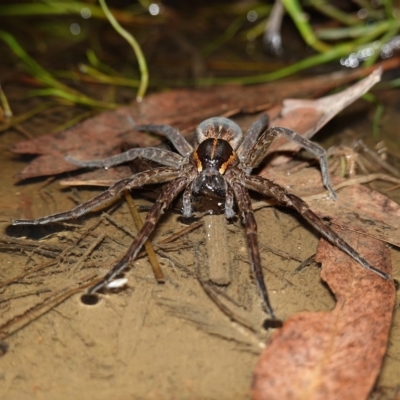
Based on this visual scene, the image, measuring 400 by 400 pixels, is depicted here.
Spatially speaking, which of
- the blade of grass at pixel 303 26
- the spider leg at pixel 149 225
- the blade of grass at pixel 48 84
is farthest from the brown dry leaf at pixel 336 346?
the blade of grass at pixel 303 26

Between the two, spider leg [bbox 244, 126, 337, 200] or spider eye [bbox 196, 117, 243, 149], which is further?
spider eye [bbox 196, 117, 243, 149]

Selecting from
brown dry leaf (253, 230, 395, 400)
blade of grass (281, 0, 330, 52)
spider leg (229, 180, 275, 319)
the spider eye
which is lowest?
brown dry leaf (253, 230, 395, 400)

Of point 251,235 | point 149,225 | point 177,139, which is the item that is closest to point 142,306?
point 149,225

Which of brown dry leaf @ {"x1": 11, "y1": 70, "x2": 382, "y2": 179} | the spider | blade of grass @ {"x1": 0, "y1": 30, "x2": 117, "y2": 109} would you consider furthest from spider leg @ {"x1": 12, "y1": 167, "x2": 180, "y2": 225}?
blade of grass @ {"x1": 0, "y1": 30, "x2": 117, "y2": 109}

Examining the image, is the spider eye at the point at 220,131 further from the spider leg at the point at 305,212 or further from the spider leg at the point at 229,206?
the spider leg at the point at 229,206

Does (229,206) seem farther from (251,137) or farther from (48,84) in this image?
(48,84)

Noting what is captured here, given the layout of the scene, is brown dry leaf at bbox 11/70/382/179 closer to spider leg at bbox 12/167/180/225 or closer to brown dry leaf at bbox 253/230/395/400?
spider leg at bbox 12/167/180/225

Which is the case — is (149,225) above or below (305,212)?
below
